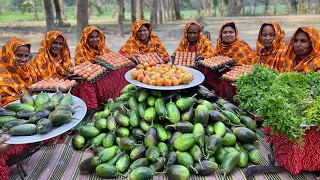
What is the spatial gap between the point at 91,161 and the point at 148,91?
1.14 m

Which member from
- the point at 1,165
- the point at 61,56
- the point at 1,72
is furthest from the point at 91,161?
the point at 61,56

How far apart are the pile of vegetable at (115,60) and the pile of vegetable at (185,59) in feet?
3.33

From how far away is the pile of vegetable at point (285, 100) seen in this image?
2.79 m

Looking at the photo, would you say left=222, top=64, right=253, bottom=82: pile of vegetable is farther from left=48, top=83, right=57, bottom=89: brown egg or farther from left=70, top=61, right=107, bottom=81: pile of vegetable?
left=48, top=83, right=57, bottom=89: brown egg

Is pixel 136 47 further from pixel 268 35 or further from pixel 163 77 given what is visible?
pixel 163 77

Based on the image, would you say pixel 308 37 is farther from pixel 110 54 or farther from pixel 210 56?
pixel 110 54

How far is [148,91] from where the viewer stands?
3779 mm

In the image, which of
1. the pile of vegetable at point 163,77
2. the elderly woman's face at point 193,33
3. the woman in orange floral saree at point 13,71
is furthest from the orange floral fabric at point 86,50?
the pile of vegetable at point 163,77

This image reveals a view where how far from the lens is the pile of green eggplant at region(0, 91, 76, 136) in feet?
8.94

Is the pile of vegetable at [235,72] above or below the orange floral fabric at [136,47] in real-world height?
below

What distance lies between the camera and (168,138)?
347cm

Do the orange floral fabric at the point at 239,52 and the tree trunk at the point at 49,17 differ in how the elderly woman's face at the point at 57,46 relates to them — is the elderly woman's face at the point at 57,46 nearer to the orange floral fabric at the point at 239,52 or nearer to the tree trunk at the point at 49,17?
the orange floral fabric at the point at 239,52

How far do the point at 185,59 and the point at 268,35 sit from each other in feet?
5.42

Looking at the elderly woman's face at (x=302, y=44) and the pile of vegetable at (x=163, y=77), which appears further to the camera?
the elderly woman's face at (x=302, y=44)
